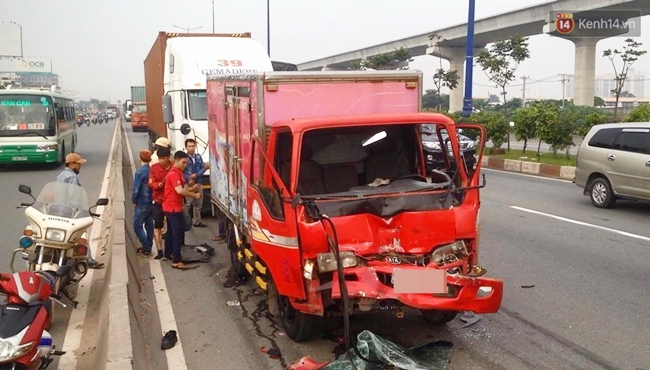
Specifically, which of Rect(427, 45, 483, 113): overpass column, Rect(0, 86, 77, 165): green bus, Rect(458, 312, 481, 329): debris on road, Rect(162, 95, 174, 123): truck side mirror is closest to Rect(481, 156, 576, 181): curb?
Rect(162, 95, 174, 123): truck side mirror

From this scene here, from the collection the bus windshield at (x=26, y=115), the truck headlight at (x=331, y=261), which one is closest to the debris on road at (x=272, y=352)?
the truck headlight at (x=331, y=261)

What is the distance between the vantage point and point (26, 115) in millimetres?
19469

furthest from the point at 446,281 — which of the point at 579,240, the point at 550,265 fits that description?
the point at 579,240

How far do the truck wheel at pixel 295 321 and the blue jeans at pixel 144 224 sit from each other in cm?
355

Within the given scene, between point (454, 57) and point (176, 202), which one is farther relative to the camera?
point (454, 57)

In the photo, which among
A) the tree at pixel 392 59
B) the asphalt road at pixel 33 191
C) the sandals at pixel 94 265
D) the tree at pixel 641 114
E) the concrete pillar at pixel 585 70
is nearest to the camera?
the asphalt road at pixel 33 191

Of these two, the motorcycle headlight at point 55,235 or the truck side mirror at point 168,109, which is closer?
the motorcycle headlight at point 55,235

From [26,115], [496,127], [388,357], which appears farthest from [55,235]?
[496,127]

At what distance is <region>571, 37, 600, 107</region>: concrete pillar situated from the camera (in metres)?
35.5

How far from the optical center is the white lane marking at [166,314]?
198 inches

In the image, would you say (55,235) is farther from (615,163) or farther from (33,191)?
(33,191)

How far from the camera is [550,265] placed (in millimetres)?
7750

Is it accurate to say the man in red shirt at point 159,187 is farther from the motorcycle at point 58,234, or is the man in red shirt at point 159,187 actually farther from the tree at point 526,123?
the tree at point 526,123

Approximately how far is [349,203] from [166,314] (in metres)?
2.43
